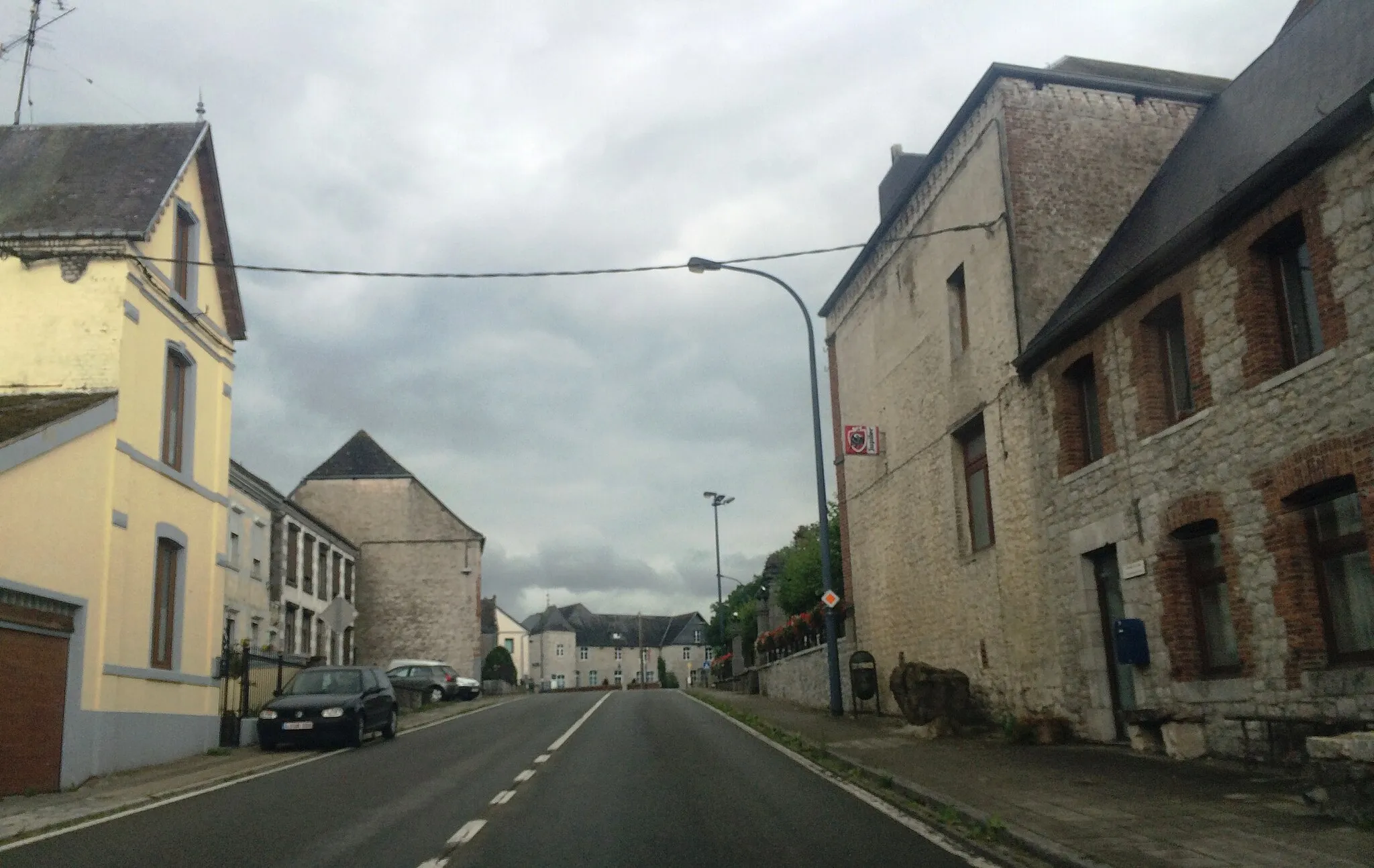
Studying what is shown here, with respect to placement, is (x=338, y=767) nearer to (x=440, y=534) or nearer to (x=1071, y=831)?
(x=1071, y=831)

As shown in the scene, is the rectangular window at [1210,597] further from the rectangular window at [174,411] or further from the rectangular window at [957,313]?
the rectangular window at [174,411]

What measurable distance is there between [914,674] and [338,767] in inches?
339

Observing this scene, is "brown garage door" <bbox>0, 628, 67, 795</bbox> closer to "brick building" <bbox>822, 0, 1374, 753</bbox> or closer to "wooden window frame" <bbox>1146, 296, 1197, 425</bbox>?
"brick building" <bbox>822, 0, 1374, 753</bbox>

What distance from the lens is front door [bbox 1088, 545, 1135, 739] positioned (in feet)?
48.9

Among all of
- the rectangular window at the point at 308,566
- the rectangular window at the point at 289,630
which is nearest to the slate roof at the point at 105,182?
the rectangular window at the point at 289,630

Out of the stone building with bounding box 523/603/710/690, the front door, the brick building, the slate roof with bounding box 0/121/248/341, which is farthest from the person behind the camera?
the stone building with bounding box 523/603/710/690

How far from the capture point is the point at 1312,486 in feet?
35.7

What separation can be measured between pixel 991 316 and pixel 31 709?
1437 cm

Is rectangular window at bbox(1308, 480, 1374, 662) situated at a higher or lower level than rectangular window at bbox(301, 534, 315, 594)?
lower

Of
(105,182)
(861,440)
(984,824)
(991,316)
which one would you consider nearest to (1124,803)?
(984,824)

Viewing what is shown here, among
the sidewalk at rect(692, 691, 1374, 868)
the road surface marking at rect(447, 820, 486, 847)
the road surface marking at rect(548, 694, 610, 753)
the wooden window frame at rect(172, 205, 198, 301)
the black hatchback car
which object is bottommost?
the sidewalk at rect(692, 691, 1374, 868)

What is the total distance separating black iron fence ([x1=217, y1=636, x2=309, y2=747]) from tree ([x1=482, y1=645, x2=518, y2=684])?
42.6m

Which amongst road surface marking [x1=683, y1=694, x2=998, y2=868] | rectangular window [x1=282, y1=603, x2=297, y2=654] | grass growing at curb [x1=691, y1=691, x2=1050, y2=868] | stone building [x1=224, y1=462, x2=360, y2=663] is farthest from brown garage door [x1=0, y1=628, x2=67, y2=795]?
rectangular window [x1=282, y1=603, x2=297, y2=654]

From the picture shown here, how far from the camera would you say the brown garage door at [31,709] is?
13266 millimetres
